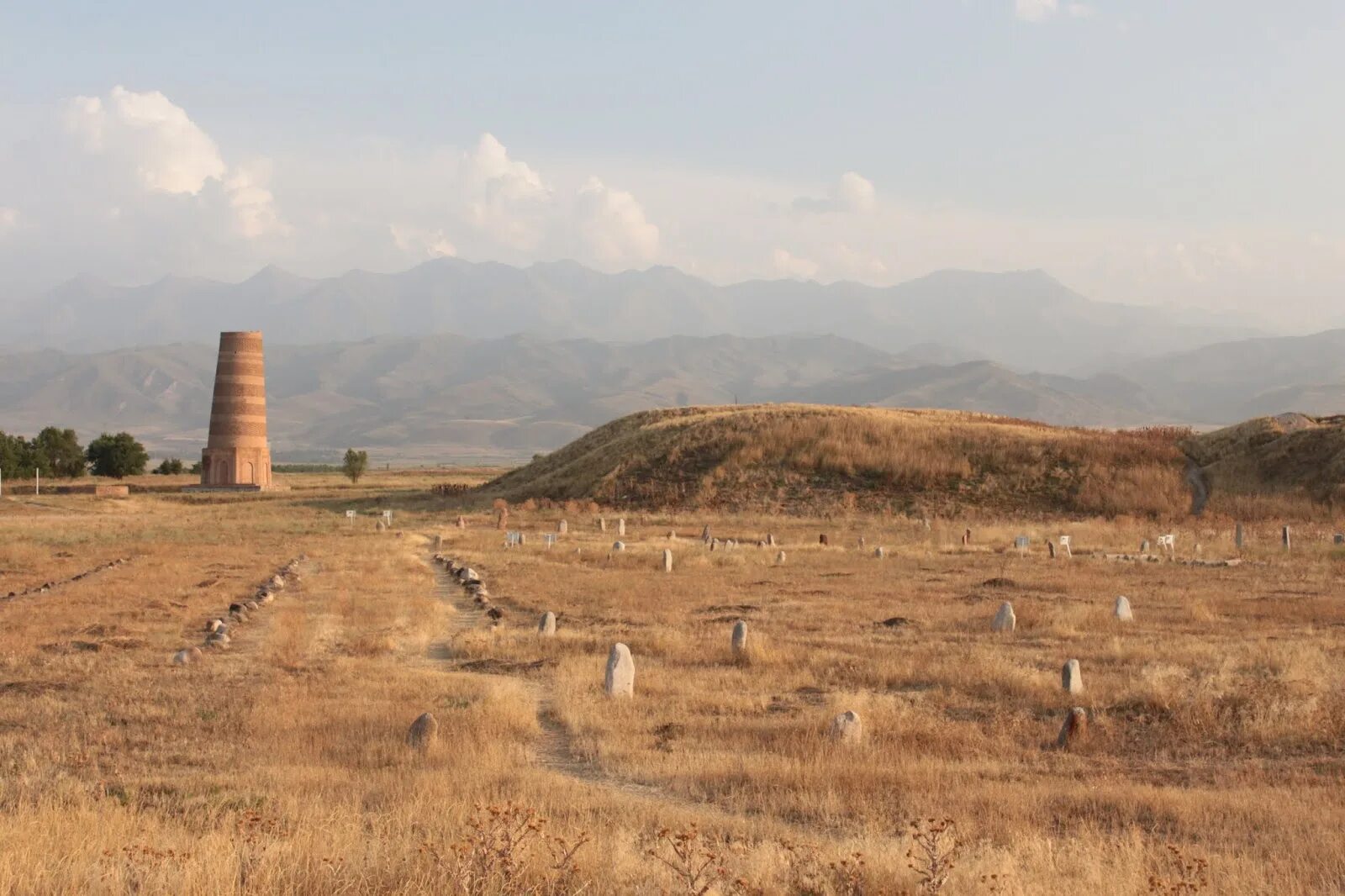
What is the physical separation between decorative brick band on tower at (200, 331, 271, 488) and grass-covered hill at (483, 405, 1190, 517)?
20.3 metres

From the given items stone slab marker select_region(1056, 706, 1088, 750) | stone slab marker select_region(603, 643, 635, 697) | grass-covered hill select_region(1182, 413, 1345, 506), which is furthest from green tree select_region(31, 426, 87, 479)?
stone slab marker select_region(1056, 706, 1088, 750)

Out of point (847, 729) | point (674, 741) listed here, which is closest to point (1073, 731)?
point (847, 729)

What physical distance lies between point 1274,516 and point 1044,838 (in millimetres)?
47946

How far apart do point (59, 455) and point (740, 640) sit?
280ft

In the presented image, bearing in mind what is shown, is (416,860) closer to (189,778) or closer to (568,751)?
(189,778)

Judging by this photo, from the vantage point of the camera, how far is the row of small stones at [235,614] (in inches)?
684

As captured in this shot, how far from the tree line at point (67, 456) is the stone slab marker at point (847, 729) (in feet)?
282

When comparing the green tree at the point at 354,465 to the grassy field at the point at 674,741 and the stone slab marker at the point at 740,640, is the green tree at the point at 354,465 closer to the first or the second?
the grassy field at the point at 674,741

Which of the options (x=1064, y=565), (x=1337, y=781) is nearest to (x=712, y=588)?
(x=1064, y=565)

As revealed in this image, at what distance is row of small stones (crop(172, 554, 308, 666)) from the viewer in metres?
17.4

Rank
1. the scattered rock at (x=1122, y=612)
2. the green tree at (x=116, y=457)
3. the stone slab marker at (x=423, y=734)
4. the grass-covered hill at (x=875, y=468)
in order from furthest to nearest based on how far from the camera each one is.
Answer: the green tree at (x=116, y=457) → the grass-covered hill at (x=875, y=468) → the scattered rock at (x=1122, y=612) → the stone slab marker at (x=423, y=734)

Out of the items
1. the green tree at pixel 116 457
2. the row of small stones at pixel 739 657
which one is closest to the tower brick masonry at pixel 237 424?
the green tree at pixel 116 457

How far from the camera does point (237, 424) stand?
3194 inches

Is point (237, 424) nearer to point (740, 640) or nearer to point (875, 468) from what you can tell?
point (875, 468)
